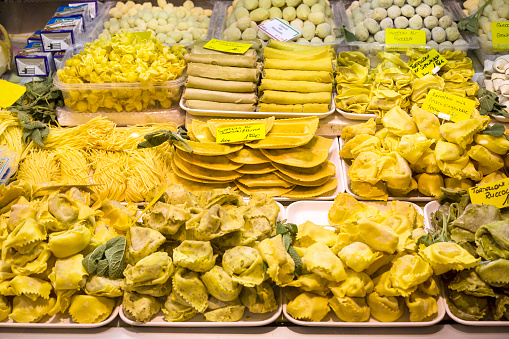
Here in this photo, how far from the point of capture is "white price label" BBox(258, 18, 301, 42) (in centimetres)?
315

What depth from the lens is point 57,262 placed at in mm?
1813

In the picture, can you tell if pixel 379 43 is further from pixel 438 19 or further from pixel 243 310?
pixel 243 310

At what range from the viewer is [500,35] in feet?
9.95

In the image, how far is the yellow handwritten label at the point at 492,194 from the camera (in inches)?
82.0

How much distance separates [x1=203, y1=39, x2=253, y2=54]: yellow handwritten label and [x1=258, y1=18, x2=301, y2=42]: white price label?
11.3 inches

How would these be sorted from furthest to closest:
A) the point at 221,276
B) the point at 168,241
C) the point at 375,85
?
the point at 375,85 → the point at 168,241 → the point at 221,276

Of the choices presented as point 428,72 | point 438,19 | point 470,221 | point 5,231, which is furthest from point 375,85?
point 5,231

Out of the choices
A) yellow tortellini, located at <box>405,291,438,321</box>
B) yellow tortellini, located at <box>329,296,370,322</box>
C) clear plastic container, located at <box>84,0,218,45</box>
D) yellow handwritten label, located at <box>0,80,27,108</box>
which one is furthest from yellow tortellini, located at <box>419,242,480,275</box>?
yellow handwritten label, located at <box>0,80,27,108</box>

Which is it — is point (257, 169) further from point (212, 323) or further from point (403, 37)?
point (403, 37)

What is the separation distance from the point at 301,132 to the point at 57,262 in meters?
1.41

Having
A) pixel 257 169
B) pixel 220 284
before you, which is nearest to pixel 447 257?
pixel 220 284

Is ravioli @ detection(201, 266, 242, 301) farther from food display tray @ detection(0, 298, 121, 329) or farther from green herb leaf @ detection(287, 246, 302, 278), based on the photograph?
food display tray @ detection(0, 298, 121, 329)

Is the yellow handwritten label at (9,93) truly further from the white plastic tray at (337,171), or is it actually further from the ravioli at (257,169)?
the white plastic tray at (337,171)

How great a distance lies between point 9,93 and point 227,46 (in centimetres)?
140
